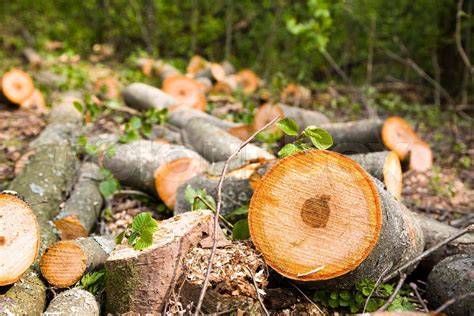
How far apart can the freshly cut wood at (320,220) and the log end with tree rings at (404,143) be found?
207cm

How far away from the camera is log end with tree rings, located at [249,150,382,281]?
216 centimetres

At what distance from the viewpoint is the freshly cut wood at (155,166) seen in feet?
12.1

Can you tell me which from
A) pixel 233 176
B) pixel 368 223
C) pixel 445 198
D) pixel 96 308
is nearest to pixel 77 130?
pixel 233 176

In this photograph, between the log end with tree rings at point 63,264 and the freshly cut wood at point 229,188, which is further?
the freshly cut wood at point 229,188

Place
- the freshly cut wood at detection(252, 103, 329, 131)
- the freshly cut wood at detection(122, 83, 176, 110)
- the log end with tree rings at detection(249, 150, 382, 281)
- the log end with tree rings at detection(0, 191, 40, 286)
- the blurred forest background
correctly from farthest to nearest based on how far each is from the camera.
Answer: the blurred forest background
the freshly cut wood at detection(122, 83, 176, 110)
the freshly cut wood at detection(252, 103, 329, 131)
the log end with tree rings at detection(0, 191, 40, 286)
the log end with tree rings at detection(249, 150, 382, 281)

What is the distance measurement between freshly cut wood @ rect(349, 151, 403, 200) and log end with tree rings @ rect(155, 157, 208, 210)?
1336 mm

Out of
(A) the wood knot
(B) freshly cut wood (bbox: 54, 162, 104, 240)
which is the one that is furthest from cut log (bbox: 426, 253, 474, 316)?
(B) freshly cut wood (bbox: 54, 162, 104, 240)

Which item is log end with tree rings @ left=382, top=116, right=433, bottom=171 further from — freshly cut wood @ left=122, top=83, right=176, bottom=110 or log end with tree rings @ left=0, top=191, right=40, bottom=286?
log end with tree rings @ left=0, top=191, right=40, bottom=286

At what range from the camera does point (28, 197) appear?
3316 mm

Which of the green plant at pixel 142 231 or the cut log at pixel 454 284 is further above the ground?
the green plant at pixel 142 231

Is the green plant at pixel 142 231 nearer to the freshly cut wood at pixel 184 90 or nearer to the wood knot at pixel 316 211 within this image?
the wood knot at pixel 316 211

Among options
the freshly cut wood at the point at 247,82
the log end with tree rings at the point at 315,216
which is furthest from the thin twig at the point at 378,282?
the freshly cut wood at the point at 247,82

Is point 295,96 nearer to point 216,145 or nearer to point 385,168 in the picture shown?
point 216,145

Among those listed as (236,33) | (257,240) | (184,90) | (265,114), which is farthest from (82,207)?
(236,33)
